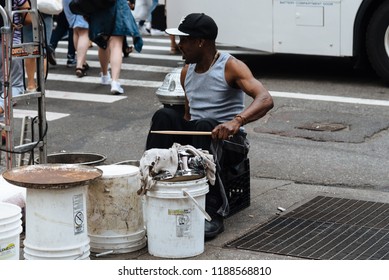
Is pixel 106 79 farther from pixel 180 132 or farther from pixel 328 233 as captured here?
pixel 328 233

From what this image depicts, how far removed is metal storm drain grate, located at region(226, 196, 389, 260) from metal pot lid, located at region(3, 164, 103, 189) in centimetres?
108

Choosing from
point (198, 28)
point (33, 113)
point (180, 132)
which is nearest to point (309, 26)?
point (33, 113)

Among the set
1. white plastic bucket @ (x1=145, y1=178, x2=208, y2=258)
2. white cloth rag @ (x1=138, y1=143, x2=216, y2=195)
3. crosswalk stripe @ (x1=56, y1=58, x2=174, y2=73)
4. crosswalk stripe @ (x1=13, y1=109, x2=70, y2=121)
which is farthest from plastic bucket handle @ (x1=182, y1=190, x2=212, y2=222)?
crosswalk stripe @ (x1=56, y1=58, x2=174, y2=73)

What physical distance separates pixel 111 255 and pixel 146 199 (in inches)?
16.6

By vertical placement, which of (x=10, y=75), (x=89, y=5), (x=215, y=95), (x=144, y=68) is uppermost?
(x=89, y=5)

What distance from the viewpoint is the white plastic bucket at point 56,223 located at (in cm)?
540

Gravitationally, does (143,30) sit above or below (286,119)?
above

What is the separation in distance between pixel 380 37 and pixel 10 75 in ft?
19.4

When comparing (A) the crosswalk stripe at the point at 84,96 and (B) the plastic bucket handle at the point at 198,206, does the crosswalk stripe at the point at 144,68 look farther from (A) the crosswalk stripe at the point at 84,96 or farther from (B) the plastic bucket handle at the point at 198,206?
(B) the plastic bucket handle at the point at 198,206

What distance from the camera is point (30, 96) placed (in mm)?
6871

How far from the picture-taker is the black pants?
243 inches

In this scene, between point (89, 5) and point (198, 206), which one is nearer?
point (198, 206)

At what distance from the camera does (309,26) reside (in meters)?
11.5
